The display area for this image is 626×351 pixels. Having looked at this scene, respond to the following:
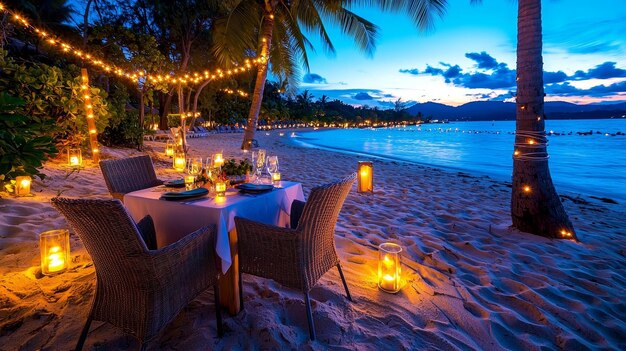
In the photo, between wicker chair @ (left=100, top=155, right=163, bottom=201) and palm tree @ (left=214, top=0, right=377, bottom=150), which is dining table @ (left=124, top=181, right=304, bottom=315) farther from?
palm tree @ (left=214, top=0, right=377, bottom=150)

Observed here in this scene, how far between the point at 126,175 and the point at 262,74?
7489 mm

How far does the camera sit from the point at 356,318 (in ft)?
6.35

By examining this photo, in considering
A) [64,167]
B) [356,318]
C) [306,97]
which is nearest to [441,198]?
[356,318]

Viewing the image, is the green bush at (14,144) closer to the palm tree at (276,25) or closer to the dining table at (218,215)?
the dining table at (218,215)

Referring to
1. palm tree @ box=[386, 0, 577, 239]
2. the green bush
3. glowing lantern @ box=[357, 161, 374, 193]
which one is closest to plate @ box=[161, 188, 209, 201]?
the green bush

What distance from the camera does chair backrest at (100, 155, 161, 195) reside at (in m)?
2.59

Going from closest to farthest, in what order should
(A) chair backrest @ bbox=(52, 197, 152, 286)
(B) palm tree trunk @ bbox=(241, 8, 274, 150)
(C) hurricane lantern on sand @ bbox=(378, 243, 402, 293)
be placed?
(A) chair backrest @ bbox=(52, 197, 152, 286)
(C) hurricane lantern on sand @ bbox=(378, 243, 402, 293)
(B) palm tree trunk @ bbox=(241, 8, 274, 150)

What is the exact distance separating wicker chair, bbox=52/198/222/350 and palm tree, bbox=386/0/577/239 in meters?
3.44

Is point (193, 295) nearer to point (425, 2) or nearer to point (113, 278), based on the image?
point (113, 278)

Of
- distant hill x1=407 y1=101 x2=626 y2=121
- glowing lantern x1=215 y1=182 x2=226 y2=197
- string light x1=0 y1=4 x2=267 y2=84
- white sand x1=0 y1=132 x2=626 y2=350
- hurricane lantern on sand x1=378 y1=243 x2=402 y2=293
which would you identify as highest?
distant hill x1=407 y1=101 x2=626 y2=121

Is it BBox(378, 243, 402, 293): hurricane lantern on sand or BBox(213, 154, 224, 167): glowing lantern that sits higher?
BBox(213, 154, 224, 167): glowing lantern

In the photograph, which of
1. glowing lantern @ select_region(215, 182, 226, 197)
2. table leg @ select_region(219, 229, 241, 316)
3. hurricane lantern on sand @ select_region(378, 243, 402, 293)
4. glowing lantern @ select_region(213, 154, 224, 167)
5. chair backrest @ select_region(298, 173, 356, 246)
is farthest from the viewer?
glowing lantern @ select_region(213, 154, 224, 167)

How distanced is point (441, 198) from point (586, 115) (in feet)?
332

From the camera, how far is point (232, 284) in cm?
190
